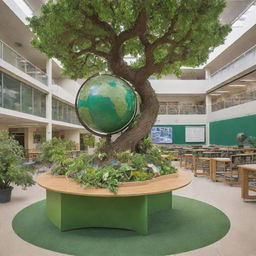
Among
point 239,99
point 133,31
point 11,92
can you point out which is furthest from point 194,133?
point 133,31

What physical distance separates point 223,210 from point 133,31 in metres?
4.20

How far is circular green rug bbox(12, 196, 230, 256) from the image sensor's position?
3385 mm

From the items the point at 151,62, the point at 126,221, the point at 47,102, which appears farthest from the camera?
the point at 47,102

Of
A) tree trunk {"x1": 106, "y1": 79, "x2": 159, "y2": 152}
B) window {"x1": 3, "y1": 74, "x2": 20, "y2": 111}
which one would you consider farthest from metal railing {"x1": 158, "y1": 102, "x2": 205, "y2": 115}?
tree trunk {"x1": 106, "y1": 79, "x2": 159, "y2": 152}

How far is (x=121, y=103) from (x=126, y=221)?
2.01 m

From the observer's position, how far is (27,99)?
42.6ft

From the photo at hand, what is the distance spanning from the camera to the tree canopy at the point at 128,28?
4.63 meters

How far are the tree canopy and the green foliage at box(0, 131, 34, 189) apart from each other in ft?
8.19

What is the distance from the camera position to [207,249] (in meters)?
3.37

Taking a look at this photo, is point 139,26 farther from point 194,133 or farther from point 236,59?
point 194,133

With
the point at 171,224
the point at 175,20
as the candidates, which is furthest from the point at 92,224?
the point at 175,20

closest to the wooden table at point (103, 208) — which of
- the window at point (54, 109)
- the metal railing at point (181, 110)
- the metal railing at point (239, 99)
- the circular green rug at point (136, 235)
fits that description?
the circular green rug at point (136, 235)

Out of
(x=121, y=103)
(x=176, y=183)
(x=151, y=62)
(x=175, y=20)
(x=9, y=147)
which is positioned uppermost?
(x=175, y=20)

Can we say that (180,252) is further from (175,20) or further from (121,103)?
(175,20)
